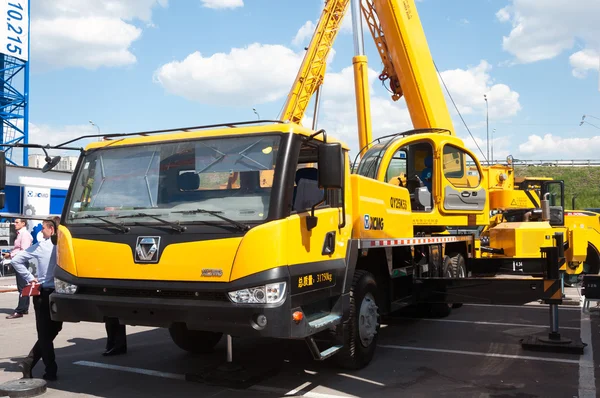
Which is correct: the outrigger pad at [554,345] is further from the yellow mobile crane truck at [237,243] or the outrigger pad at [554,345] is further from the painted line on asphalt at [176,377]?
the painted line on asphalt at [176,377]

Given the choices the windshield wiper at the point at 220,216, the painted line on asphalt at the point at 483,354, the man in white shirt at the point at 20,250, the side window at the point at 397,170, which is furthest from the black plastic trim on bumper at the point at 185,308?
the man in white shirt at the point at 20,250

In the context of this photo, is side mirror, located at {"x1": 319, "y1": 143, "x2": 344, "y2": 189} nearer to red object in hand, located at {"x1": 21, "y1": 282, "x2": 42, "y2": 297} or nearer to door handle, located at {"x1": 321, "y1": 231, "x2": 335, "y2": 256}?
door handle, located at {"x1": 321, "y1": 231, "x2": 335, "y2": 256}

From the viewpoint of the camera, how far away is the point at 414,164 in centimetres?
976

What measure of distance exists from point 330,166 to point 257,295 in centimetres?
127

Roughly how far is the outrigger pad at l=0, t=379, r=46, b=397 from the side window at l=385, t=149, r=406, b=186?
225 inches

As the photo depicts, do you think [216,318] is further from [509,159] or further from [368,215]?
[509,159]

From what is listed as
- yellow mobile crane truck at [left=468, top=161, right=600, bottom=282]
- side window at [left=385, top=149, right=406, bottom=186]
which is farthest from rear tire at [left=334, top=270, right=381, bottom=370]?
yellow mobile crane truck at [left=468, top=161, right=600, bottom=282]

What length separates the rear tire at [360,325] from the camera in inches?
239

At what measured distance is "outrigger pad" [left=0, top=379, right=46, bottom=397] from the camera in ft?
17.7

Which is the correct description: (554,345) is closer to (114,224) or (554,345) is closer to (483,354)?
(483,354)

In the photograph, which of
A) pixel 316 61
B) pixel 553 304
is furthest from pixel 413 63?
pixel 553 304

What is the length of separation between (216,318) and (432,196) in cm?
550

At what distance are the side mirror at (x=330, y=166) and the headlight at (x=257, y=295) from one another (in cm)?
100

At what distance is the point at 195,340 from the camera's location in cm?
708
